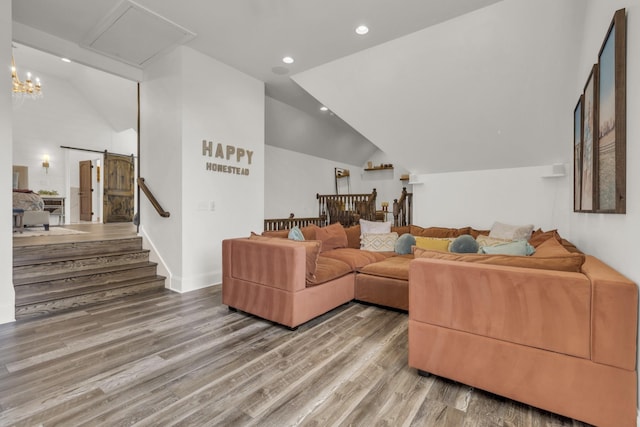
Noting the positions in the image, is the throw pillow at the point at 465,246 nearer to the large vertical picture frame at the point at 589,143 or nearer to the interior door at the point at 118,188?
the large vertical picture frame at the point at 589,143

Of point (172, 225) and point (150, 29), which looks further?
point (172, 225)

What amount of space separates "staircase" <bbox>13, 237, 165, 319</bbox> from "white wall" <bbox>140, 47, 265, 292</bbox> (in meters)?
0.35

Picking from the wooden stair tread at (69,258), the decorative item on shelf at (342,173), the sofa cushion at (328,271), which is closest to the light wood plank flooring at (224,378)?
the sofa cushion at (328,271)

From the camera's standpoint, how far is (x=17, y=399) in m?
1.68

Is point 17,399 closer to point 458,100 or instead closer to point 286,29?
point 286,29

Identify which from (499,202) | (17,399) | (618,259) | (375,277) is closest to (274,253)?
(375,277)

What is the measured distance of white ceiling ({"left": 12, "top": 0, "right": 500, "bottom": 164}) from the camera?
117 inches

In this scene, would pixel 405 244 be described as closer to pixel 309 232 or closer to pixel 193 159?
pixel 309 232

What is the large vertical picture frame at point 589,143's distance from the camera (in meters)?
2.00

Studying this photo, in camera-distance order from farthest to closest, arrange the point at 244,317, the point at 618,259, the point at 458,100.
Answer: the point at 458,100
the point at 244,317
the point at 618,259

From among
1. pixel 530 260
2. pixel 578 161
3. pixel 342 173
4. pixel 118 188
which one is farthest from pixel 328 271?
pixel 118 188

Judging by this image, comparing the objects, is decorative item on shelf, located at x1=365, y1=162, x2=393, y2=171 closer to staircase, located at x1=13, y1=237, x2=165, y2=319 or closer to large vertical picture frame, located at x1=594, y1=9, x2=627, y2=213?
staircase, located at x1=13, y1=237, x2=165, y2=319

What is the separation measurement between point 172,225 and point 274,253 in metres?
1.96

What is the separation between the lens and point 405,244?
4293mm
